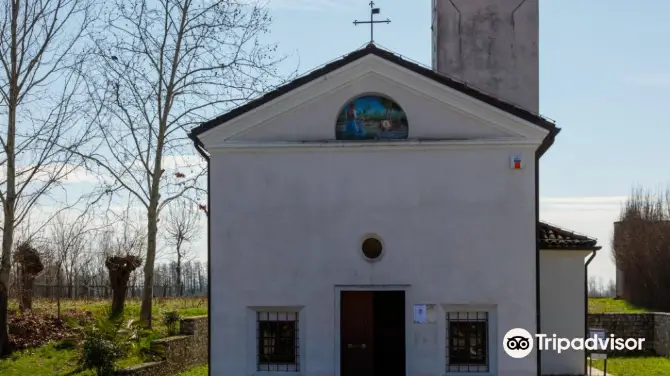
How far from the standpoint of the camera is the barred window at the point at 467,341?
557 inches

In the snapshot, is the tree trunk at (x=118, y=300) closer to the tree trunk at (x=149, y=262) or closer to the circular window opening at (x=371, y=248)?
the tree trunk at (x=149, y=262)

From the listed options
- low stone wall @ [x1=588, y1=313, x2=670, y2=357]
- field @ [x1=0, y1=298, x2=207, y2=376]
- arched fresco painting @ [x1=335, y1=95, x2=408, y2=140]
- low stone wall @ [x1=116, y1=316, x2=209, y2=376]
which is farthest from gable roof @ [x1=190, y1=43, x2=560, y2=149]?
low stone wall @ [x1=588, y1=313, x2=670, y2=357]

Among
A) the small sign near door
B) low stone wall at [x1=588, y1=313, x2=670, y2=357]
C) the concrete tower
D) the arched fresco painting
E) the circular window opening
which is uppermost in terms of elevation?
the concrete tower

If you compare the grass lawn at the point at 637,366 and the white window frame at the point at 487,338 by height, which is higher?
the white window frame at the point at 487,338

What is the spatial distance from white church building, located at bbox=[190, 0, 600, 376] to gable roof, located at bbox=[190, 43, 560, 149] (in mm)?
25

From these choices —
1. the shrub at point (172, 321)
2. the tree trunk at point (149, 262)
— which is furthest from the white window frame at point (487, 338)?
the tree trunk at point (149, 262)

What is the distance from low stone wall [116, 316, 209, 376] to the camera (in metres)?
16.9

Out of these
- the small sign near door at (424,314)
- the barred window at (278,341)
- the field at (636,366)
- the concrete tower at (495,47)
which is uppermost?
the concrete tower at (495,47)

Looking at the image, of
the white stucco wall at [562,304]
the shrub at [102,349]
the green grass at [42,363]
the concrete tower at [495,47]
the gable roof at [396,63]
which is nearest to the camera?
the gable roof at [396,63]

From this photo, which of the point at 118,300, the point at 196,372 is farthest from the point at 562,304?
the point at 118,300

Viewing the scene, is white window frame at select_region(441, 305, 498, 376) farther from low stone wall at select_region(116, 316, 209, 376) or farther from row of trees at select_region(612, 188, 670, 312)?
row of trees at select_region(612, 188, 670, 312)

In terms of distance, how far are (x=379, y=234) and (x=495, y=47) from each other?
28.5 ft

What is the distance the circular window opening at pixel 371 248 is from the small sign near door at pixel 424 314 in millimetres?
1195

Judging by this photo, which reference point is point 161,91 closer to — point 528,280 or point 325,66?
point 325,66
